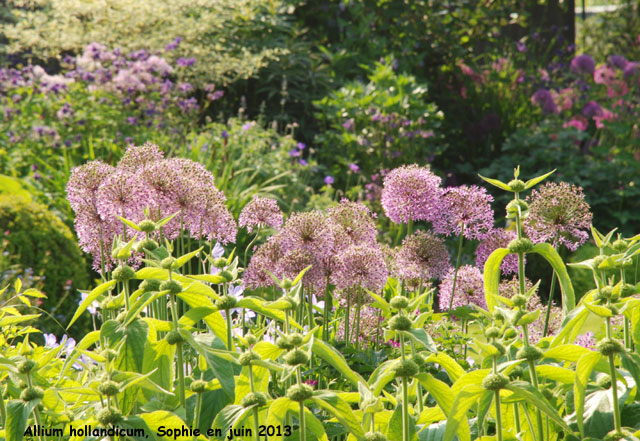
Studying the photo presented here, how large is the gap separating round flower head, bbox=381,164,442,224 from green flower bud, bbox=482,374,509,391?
4.17 feet

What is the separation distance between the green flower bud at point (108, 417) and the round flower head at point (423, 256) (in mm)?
1217

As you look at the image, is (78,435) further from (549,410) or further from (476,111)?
(476,111)

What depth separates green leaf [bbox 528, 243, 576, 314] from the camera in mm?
1310

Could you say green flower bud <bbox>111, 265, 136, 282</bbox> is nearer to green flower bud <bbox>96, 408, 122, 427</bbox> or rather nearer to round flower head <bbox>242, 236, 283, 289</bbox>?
green flower bud <bbox>96, 408, 122, 427</bbox>

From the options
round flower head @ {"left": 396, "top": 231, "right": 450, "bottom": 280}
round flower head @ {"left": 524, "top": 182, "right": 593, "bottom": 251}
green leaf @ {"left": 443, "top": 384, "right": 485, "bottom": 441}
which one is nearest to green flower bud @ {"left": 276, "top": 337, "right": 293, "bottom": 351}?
green leaf @ {"left": 443, "top": 384, "right": 485, "bottom": 441}

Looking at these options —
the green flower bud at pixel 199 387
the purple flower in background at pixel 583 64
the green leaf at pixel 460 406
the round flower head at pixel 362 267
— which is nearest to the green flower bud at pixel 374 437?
the green leaf at pixel 460 406

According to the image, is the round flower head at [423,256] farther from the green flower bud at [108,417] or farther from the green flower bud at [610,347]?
the green flower bud at [108,417]

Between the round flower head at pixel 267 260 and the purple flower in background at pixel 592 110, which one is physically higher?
the purple flower in background at pixel 592 110

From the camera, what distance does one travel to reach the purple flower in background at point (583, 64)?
8242 millimetres

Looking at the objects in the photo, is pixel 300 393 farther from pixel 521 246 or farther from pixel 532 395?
pixel 521 246

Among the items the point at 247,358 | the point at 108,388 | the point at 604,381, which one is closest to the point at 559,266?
the point at 604,381

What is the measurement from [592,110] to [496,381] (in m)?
7.27

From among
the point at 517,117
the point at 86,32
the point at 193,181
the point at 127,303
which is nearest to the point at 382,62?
the point at 517,117

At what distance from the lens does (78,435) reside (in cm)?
120
